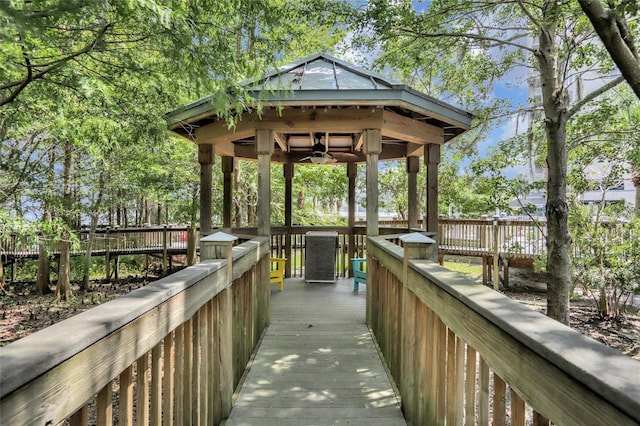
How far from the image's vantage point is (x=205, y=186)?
5941mm

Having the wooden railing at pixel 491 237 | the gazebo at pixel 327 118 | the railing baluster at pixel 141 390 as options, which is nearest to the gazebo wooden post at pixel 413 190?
the gazebo at pixel 327 118

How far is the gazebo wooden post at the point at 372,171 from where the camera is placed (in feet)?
14.9

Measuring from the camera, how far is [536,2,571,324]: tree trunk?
5.46 meters

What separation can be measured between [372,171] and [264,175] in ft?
4.77

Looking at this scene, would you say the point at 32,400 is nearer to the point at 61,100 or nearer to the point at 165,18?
the point at 165,18

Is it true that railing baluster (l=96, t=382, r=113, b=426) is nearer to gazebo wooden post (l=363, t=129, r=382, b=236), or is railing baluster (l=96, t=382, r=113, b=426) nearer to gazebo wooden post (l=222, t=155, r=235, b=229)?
gazebo wooden post (l=363, t=129, r=382, b=236)

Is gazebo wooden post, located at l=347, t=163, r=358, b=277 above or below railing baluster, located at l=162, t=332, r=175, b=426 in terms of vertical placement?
above

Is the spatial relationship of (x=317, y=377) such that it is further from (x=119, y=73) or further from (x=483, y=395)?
(x=119, y=73)

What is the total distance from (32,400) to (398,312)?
245cm

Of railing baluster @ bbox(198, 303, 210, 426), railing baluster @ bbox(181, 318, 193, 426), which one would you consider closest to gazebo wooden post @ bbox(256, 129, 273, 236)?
railing baluster @ bbox(198, 303, 210, 426)

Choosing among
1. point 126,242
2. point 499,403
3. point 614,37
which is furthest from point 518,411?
point 126,242

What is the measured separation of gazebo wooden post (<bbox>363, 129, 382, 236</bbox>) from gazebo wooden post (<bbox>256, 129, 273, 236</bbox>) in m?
1.33

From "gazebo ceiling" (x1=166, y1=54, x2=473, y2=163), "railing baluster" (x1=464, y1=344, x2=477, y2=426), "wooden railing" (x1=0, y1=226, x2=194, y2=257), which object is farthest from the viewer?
"wooden railing" (x1=0, y1=226, x2=194, y2=257)

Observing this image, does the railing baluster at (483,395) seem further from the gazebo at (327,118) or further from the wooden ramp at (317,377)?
the gazebo at (327,118)
